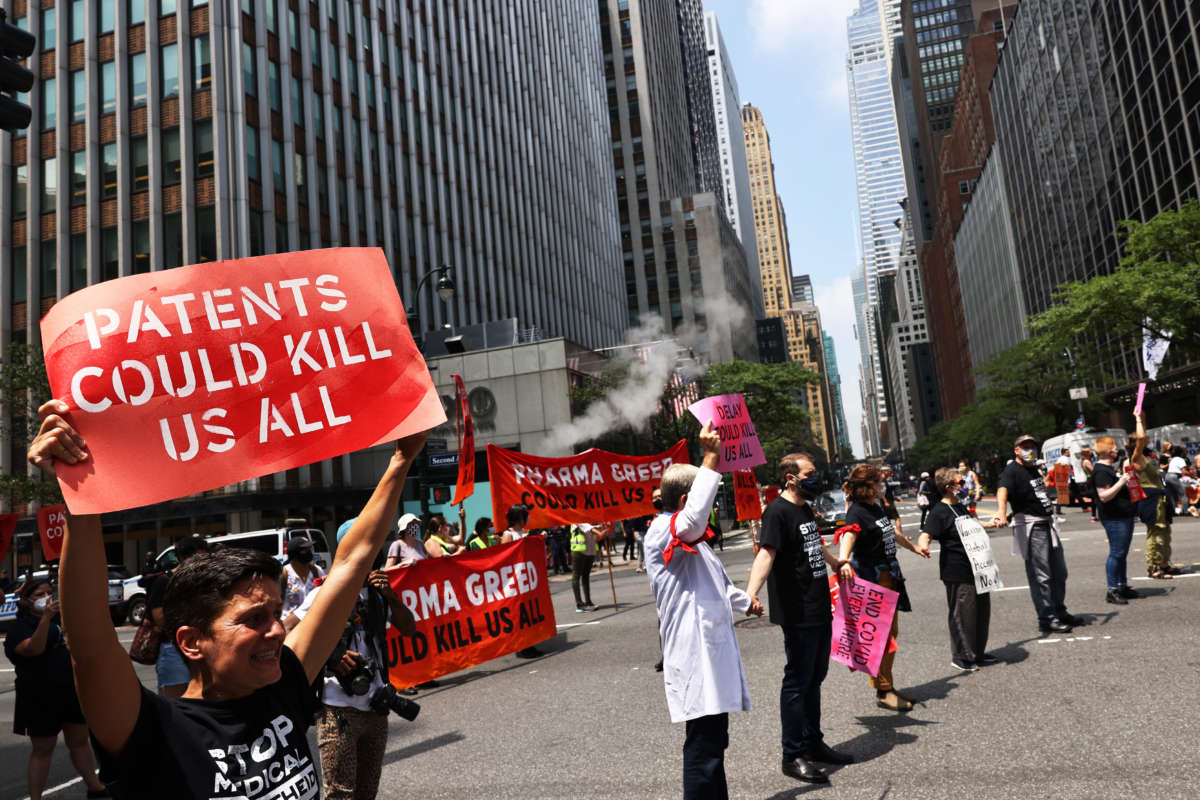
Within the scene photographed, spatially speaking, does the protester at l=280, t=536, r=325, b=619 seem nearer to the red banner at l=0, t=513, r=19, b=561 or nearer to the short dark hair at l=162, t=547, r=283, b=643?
the short dark hair at l=162, t=547, r=283, b=643

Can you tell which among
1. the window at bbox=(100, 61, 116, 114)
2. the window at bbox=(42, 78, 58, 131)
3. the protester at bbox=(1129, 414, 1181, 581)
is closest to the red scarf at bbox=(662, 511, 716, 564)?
the protester at bbox=(1129, 414, 1181, 581)

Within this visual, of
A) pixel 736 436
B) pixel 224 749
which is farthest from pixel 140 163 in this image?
pixel 224 749

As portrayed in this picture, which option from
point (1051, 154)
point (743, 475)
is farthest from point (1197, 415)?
point (743, 475)

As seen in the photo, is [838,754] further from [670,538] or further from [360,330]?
[360,330]

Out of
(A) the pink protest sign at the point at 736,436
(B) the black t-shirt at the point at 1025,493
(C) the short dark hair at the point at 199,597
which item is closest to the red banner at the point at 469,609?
(A) the pink protest sign at the point at 736,436

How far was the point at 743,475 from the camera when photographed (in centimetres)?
1838

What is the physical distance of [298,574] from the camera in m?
6.62

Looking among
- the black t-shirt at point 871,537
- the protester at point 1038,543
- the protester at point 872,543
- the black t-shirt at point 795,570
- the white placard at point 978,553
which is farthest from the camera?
the protester at point 1038,543

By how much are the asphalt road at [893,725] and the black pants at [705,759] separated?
0.99 metres

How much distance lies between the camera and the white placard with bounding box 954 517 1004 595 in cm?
751

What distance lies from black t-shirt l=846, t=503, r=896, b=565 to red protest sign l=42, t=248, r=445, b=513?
497 centimetres

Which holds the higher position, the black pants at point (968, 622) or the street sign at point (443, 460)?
the street sign at point (443, 460)

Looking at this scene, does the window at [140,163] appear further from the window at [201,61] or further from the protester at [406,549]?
the protester at [406,549]

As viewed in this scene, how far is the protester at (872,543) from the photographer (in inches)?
264
